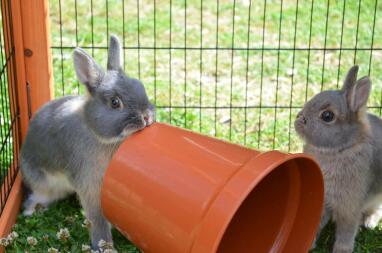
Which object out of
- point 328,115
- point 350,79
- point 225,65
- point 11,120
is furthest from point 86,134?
point 225,65

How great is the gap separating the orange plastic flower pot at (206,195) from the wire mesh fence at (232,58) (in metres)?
1.32

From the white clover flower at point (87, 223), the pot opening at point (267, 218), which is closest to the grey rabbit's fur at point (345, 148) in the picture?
the pot opening at point (267, 218)

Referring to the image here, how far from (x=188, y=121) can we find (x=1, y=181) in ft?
4.51

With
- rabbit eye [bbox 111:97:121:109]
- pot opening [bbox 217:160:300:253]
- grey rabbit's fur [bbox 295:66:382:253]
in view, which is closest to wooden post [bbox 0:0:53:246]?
rabbit eye [bbox 111:97:121:109]

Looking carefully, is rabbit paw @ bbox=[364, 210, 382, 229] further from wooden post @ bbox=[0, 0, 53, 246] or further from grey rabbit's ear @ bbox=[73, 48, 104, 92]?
wooden post @ bbox=[0, 0, 53, 246]

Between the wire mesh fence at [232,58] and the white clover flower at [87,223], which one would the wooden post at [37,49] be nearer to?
the wire mesh fence at [232,58]

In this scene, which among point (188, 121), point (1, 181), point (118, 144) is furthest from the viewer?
point (188, 121)

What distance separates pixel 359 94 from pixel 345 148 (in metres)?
0.29

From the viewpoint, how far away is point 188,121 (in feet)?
17.4

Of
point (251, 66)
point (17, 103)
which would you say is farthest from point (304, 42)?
point (17, 103)

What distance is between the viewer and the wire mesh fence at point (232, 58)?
207 inches

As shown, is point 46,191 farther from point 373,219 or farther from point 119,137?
point 373,219

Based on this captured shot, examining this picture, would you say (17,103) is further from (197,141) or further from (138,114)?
(197,141)

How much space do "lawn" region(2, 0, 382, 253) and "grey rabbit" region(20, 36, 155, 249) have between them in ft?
0.62
